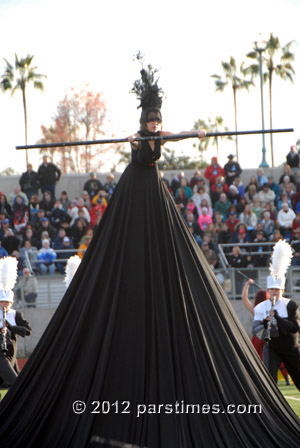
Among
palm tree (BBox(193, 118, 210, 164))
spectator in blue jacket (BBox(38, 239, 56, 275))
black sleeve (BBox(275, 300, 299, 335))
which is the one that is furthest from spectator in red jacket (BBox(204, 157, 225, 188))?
palm tree (BBox(193, 118, 210, 164))

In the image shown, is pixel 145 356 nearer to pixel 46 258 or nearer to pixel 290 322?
pixel 290 322

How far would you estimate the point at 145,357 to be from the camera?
5.68 metres

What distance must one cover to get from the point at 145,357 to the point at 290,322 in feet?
11.0

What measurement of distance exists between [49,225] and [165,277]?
12.2 metres

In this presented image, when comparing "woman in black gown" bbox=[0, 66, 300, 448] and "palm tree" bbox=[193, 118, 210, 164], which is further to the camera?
"palm tree" bbox=[193, 118, 210, 164]

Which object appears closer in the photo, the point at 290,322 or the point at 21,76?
the point at 290,322

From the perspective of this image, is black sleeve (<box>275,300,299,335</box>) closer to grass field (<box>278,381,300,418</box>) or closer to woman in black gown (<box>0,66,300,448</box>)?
grass field (<box>278,381,300,418</box>)

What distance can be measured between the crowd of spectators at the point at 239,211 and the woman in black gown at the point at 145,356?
410 inches

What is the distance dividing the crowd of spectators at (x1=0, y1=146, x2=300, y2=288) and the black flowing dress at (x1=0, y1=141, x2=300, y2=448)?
10.5 m

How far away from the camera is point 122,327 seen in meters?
5.79

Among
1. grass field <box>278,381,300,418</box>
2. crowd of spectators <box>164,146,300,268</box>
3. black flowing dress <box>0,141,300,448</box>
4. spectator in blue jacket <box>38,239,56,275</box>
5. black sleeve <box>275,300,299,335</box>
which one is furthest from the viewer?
crowd of spectators <box>164,146,300,268</box>

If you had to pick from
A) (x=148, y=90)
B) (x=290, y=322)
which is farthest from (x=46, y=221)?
(x=148, y=90)

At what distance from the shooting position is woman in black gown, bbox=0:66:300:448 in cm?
550

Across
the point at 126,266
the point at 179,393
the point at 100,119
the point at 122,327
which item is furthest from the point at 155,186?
the point at 100,119
